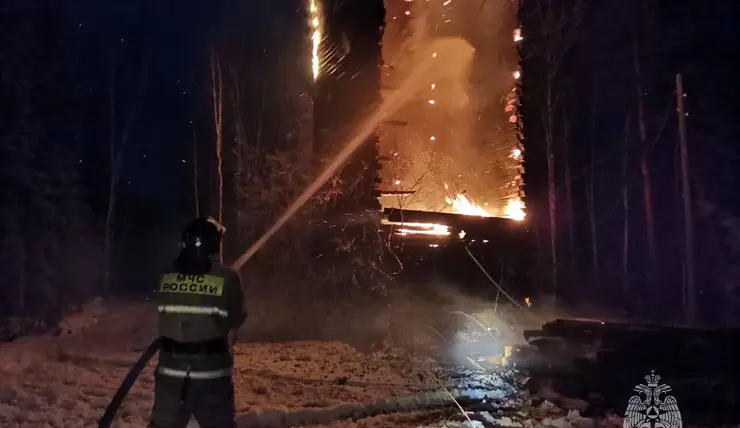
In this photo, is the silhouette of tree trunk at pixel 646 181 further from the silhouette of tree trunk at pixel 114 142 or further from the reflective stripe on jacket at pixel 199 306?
the silhouette of tree trunk at pixel 114 142

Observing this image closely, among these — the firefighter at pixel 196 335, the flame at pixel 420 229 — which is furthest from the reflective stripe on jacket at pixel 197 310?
the flame at pixel 420 229

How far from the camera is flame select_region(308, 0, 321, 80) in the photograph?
47.5 ft

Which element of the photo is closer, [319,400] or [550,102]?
[319,400]

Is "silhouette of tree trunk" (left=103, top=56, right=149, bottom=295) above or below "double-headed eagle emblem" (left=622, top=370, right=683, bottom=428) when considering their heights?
above

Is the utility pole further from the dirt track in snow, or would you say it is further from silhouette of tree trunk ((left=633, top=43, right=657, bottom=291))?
the dirt track in snow

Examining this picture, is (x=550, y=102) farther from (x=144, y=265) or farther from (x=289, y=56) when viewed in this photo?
(x=144, y=265)

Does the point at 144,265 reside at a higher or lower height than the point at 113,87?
lower

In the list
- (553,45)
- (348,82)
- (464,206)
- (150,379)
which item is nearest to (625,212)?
(464,206)

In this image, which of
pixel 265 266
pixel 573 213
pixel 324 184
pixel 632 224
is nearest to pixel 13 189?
pixel 265 266

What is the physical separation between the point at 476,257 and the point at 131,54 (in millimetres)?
20768

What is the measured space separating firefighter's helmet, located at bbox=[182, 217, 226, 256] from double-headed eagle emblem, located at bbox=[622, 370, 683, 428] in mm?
5240

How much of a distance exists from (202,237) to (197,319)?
58cm

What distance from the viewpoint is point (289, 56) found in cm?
1584

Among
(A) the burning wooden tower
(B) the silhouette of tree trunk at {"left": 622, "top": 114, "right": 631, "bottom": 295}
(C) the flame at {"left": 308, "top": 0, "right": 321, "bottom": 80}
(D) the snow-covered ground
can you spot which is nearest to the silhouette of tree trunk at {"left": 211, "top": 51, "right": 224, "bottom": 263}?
(A) the burning wooden tower
